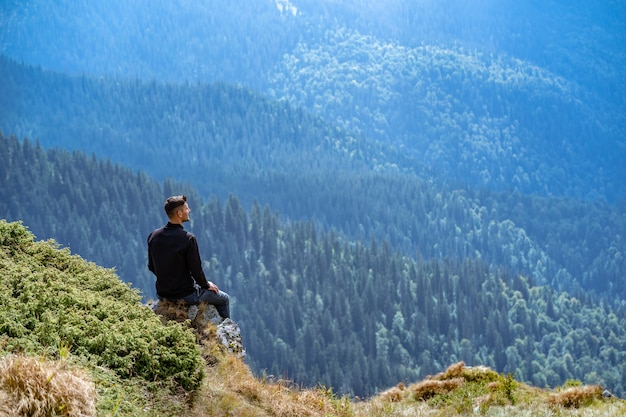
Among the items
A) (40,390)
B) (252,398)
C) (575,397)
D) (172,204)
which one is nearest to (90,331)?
(40,390)

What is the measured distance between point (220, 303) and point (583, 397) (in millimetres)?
10988

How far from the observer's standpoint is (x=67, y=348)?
12.0 metres

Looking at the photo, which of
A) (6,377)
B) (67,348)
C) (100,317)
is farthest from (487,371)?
(6,377)

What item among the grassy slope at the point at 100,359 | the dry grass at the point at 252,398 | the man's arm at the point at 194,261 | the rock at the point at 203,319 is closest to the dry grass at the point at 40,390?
the grassy slope at the point at 100,359

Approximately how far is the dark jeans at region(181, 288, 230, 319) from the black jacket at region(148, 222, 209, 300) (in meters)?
0.16

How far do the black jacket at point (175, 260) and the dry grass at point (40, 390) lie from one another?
21.7ft

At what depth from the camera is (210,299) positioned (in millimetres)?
18078

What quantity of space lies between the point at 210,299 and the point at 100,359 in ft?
18.6

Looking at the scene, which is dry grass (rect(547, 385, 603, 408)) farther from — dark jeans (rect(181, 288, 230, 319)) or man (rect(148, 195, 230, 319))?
man (rect(148, 195, 230, 319))

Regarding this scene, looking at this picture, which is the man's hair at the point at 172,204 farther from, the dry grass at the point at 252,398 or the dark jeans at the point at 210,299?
the dry grass at the point at 252,398

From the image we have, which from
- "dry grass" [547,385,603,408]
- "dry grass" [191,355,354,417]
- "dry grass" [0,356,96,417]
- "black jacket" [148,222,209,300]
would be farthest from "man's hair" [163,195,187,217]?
"dry grass" [547,385,603,408]

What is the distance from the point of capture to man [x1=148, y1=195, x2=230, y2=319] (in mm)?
17016

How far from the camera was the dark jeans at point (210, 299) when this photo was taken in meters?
17.8

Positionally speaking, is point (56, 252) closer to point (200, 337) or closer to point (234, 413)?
point (200, 337)
